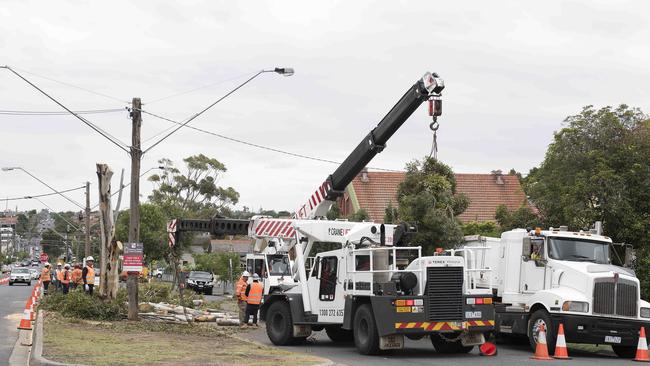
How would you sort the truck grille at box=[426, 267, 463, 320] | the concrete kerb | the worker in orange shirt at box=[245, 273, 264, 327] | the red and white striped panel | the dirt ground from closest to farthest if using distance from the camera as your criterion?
the concrete kerb → the dirt ground → the truck grille at box=[426, 267, 463, 320] → the red and white striped panel → the worker in orange shirt at box=[245, 273, 264, 327]

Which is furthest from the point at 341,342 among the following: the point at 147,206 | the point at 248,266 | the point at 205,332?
the point at 147,206

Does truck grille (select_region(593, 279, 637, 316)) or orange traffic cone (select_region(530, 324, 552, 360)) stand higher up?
truck grille (select_region(593, 279, 637, 316))

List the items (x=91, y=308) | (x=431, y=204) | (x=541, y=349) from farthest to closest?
(x=431, y=204) → (x=91, y=308) → (x=541, y=349)

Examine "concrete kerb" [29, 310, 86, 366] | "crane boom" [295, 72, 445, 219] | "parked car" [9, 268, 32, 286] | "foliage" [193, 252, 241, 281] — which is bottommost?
"parked car" [9, 268, 32, 286]

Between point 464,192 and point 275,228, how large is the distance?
3632cm

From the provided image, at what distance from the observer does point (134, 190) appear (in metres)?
25.8

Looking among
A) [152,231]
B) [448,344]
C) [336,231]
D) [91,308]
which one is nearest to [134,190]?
[91,308]

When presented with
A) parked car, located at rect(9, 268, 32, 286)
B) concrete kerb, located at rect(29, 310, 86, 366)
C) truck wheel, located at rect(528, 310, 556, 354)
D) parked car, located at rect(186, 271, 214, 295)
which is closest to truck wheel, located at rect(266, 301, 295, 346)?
concrete kerb, located at rect(29, 310, 86, 366)

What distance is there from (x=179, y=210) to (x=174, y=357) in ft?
211

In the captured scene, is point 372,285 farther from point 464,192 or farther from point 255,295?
point 464,192

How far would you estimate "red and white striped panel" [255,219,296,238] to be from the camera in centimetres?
2184

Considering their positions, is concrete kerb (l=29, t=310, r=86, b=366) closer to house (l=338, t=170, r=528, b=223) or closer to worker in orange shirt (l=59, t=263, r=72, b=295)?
worker in orange shirt (l=59, t=263, r=72, b=295)

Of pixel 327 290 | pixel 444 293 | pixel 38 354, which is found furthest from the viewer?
pixel 327 290

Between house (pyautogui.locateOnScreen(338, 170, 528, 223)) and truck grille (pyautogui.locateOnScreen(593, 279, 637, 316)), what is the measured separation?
116 feet
